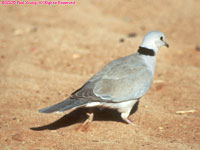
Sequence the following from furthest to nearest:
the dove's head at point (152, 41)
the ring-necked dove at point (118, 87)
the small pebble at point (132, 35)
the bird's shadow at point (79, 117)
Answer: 1. the small pebble at point (132, 35)
2. the dove's head at point (152, 41)
3. the bird's shadow at point (79, 117)
4. the ring-necked dove at point (118, 87)

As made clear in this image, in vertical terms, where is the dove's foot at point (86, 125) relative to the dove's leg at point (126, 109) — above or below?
below

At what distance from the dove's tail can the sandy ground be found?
0.34 m

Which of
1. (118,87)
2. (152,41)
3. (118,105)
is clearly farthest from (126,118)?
→ (152,41)

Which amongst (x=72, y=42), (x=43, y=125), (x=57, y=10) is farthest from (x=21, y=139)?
(x=57, y=10)

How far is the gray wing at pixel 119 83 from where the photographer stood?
14.8ft

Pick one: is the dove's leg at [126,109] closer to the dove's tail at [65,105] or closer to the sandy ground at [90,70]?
the sandy ground at [90,70]

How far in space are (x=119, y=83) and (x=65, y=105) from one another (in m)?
0.83

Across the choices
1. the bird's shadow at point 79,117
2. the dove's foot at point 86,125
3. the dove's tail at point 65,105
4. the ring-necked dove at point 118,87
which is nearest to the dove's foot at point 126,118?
the ring-necked dove at point 118,87

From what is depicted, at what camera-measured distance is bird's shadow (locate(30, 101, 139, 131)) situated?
15.1ft

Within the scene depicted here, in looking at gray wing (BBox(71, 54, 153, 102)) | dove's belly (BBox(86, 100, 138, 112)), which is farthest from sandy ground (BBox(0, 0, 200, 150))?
gray wing (BBox(71, 54, 153, 102))

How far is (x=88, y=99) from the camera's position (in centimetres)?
444

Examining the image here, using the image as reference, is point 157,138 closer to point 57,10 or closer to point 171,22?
point 171,22

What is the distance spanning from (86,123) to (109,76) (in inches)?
→ 28.8

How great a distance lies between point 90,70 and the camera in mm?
6430
